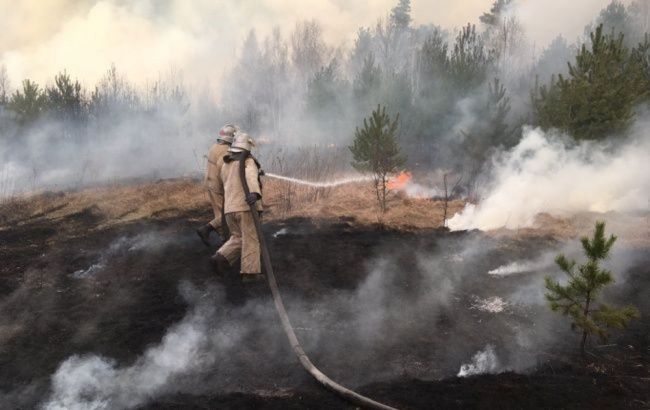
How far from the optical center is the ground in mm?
4141

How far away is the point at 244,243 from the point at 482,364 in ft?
10.7

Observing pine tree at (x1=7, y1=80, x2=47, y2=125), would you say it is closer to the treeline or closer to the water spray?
the treeline

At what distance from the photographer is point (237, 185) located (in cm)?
648

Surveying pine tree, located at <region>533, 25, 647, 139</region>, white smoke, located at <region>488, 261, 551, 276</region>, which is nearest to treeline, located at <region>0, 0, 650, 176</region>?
pine tree, located at <region>533, 25, 647, 139</region>

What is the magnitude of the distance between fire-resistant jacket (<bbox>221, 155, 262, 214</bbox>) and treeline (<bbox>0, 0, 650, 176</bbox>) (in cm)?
747

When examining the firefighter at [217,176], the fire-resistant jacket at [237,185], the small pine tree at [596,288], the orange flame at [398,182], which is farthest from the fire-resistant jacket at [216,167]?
the orange flame at [398,182]

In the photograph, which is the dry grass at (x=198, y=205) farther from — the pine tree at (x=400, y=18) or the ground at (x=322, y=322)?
the pine tree at (x=400, y=18)

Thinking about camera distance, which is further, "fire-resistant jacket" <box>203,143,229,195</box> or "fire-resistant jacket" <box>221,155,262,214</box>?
"fire-resistant jacket" <box>203,143,229,195</box>

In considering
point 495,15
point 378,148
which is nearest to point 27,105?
point 378,148

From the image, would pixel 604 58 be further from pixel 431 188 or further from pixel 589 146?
pixel 431 188

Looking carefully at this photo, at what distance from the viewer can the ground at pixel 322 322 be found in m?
4.14

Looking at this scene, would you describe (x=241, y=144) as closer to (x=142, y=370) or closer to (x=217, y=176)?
(x=217, y=176)

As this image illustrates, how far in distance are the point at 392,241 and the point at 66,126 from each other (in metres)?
21.9

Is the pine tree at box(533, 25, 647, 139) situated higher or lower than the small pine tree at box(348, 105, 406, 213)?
higher
